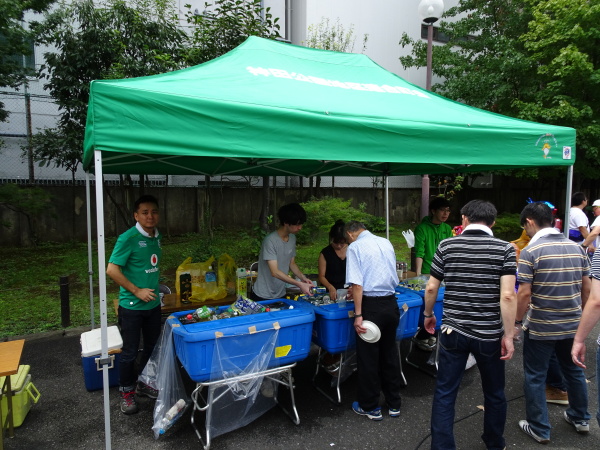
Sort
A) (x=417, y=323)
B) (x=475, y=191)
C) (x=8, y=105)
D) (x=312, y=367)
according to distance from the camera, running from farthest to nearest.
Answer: (x=475, y=191)
(x=8, y=105)
(x=312, y=367)
(x=417, y=323)

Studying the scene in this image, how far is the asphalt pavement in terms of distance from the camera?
9.73 ft

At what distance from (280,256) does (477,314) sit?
1950 mm

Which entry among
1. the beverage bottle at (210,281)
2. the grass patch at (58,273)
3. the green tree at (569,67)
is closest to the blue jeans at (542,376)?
A: the beverage bottle at (210,281)

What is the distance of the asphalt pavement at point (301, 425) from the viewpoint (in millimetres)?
2965

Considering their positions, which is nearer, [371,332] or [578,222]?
[371,332]

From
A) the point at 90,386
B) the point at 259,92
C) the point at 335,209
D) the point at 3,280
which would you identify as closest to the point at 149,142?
the point at 259,92

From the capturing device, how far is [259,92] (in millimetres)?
3148

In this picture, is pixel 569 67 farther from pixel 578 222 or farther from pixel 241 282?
pixel 241 282

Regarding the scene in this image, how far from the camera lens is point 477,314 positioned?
2.57 metres

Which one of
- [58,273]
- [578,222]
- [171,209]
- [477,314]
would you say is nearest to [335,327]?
[477,314]

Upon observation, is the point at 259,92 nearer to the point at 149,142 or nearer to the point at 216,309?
the point at 149,142

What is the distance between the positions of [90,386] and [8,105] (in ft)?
30.7

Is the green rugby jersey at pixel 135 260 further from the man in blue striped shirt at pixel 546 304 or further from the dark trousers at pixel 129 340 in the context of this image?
the man in blue striped shirt at pixel 546 304

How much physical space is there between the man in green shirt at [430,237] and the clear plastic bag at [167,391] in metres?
2.75
